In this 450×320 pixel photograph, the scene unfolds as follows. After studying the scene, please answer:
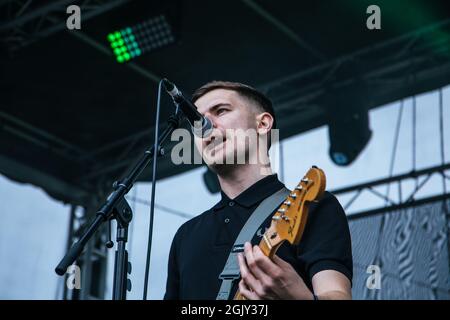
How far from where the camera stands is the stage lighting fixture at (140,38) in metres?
5.93

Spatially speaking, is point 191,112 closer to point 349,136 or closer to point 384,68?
point 349,136

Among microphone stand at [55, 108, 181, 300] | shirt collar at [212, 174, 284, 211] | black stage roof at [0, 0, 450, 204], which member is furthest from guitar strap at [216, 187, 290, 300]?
black stage roof at [0, 0, 450, 204]

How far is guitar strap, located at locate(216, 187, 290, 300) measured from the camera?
2320 millimetres

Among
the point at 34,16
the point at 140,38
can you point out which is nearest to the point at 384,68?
the point at 140,38

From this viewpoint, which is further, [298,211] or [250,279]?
[298,211]

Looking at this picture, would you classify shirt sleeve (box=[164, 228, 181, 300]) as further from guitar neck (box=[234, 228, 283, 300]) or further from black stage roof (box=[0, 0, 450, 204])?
black stage roof (box=[0, 0, 450, 204])

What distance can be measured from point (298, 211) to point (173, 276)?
2.32ft

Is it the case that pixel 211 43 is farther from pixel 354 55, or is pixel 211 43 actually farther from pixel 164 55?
pixel 354 55

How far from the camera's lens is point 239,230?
2.52m

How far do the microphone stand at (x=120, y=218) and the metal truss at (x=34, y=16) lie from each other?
3.72m

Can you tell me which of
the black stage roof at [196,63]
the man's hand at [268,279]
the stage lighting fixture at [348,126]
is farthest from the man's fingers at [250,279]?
the stage lighting fixture at [348,126]

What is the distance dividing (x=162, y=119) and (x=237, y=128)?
200 inches
